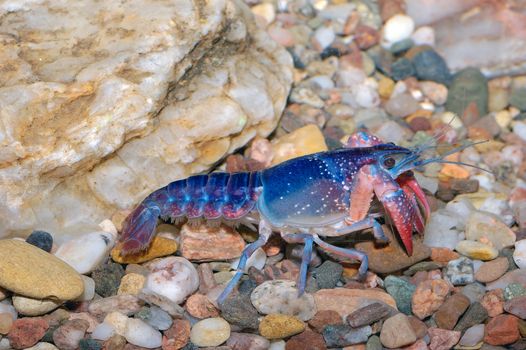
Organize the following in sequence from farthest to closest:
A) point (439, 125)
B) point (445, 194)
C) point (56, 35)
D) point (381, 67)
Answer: point (381, 67), point (439, 125), point (445, 194), point (56, 35)

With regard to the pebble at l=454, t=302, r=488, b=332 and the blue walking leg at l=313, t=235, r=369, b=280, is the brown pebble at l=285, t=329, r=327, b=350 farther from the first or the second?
the pebble at l=454, t=302, r=488, b=332

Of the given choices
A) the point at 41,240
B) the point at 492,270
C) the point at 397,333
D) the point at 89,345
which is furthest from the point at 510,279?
the point at 41,240

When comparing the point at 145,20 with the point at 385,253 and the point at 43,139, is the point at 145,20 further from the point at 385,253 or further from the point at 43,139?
the point at 385,253

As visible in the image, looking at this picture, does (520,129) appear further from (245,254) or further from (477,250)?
(245,254)

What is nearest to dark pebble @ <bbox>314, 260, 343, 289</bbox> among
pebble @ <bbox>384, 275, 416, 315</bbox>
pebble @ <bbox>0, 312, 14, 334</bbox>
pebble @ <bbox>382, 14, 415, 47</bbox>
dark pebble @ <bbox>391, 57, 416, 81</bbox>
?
pebble @ <bbox>384, 275, 416, 315</bbox>

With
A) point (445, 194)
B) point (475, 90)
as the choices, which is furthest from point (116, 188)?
point (475, 90)

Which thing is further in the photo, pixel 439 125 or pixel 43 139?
pixel 439 125
